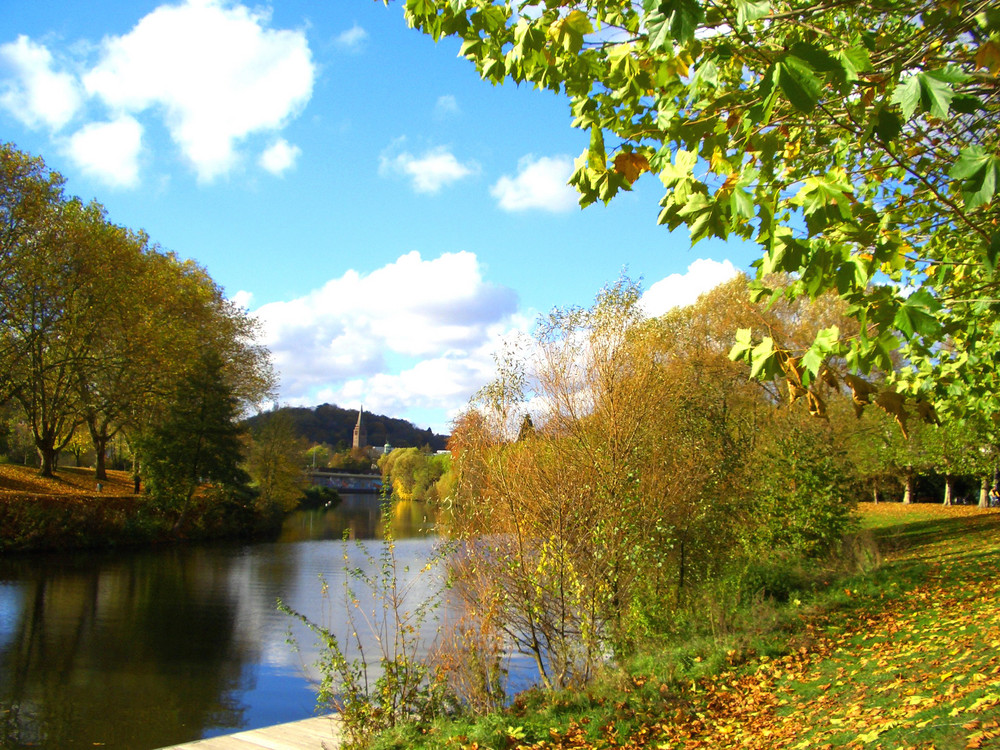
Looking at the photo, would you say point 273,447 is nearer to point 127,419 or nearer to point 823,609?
point 127,419

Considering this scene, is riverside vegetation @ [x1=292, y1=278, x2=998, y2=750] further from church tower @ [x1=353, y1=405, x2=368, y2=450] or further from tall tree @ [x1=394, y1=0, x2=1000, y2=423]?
church tower @ [x1=353, y1=405, x2=368, y2=450]

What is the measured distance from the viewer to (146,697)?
9578 millimetres

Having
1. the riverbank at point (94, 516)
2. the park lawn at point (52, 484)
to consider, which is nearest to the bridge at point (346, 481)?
the riverbank at point (94, 516)

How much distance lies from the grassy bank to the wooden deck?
98 cm

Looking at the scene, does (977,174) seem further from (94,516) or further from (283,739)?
(94,516)

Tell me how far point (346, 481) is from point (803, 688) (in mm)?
87673

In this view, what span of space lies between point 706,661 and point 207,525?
28151 mm

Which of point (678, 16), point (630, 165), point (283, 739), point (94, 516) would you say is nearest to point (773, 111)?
point (630, 165)

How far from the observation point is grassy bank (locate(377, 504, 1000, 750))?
208 inches

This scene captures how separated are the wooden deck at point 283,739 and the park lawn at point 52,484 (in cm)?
2052

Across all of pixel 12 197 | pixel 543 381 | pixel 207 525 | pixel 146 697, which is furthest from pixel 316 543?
pixel 543 381

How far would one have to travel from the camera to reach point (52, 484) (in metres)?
27.8

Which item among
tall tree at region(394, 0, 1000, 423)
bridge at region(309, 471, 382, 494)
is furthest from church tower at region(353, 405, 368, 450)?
tall tree at region(394, 0, 1000, 423)

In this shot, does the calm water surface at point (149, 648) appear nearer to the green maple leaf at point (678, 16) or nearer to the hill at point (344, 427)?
the green maple leaf at point (678, 16)
